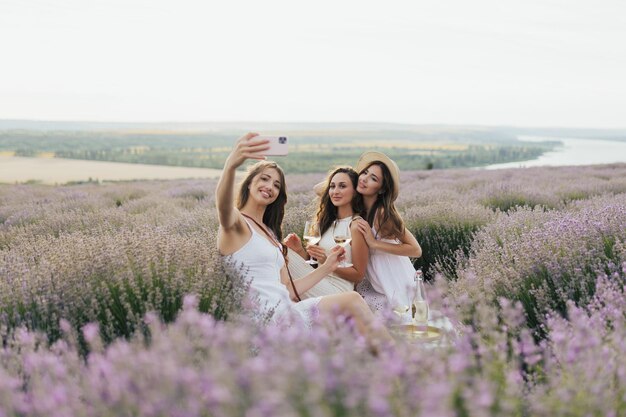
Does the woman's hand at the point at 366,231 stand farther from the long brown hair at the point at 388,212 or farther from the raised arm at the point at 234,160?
the raised arm at the point at 234,160

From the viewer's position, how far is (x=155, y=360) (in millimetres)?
1373

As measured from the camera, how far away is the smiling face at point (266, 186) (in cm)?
375

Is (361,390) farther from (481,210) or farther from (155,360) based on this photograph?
(481,210)

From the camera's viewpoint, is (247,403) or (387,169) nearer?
(247,403)

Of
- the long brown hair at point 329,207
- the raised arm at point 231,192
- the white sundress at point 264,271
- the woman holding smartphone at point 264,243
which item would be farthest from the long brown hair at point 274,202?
the long brown hair at point 329,207

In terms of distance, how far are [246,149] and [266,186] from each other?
2.34 feet

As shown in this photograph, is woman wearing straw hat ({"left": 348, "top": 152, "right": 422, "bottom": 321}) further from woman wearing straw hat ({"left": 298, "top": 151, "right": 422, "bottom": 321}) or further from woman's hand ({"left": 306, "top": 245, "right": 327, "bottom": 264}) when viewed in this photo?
woman's hand ({"left": 306, "top": 245, "right": 327, "bottom": 264})

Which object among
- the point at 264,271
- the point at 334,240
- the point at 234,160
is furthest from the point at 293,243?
the point at 234,160

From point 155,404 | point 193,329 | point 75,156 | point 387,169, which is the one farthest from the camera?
point 75,156

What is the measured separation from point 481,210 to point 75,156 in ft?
159

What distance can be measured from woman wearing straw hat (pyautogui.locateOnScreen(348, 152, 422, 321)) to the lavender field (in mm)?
461

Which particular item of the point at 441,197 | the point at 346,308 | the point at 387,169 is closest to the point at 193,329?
the point at 346,308

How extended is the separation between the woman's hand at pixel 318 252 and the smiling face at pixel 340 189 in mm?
344

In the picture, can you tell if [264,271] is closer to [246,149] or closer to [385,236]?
[246,149]
